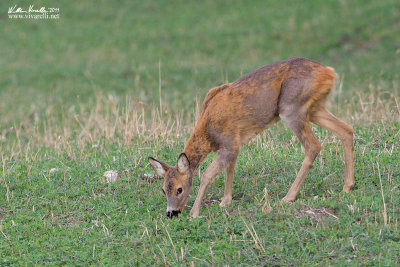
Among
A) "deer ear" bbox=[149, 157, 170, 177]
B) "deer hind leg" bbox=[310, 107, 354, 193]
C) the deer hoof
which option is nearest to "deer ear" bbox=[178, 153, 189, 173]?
"deer ear" bbox=[149, 157, 170, 177]

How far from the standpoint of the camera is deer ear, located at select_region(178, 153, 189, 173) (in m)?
7.96

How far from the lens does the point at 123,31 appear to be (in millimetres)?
24438

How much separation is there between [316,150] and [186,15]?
57.8 feet

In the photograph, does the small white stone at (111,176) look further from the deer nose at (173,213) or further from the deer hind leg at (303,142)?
the deer hind leg at (303,142)

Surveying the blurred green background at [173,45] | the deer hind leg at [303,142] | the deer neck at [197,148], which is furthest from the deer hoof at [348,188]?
the blurred green background at [173,45]

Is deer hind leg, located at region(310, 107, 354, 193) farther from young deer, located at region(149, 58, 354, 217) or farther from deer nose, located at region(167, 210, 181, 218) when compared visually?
deer nose, located at region(167, 210, 181, 218)

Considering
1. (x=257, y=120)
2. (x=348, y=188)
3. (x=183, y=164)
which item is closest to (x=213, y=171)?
(x=183, y=164)

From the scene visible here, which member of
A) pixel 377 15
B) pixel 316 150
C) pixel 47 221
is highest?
pixel 377 15

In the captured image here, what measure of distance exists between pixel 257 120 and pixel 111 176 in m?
2.41

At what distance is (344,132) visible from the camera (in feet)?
27.5

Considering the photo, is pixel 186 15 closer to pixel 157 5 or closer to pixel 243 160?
pixel 157 5

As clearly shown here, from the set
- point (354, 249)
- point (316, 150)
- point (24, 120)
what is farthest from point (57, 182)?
point (24, 120)

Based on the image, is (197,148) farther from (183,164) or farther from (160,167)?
(160,167)

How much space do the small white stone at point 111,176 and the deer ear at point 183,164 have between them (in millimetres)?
1446
